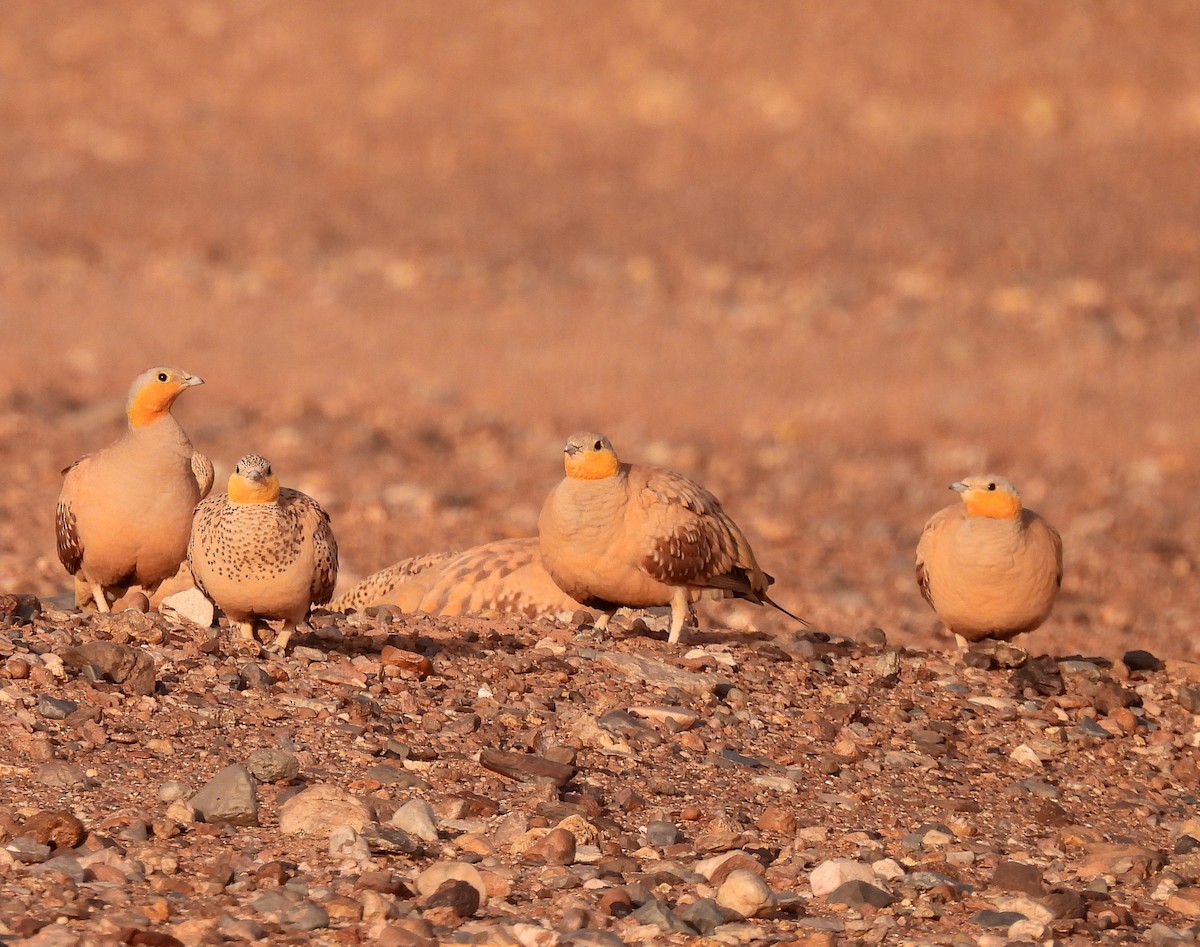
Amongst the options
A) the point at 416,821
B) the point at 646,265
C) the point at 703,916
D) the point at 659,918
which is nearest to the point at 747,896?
the point at 703,916

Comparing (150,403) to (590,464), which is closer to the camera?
(150,403)

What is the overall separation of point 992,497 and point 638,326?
13.7 metres

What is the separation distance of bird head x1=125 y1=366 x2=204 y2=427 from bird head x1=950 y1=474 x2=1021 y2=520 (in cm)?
329

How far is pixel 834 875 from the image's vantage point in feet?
18.7

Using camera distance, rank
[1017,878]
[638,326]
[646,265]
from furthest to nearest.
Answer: [646,265] → [638,326] → [1017,878]

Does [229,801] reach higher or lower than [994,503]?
lower

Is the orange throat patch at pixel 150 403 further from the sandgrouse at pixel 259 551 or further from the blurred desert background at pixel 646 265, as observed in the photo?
the blurred desert background at pixel 646 265

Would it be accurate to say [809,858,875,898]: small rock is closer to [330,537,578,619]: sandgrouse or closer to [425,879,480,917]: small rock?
[425,879,480,917]: small rock

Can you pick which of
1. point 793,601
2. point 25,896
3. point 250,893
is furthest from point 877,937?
point 793,601

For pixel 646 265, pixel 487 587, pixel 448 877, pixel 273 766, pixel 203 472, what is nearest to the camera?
pixel 448 877

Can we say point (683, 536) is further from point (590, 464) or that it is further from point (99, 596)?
point (99, 596)

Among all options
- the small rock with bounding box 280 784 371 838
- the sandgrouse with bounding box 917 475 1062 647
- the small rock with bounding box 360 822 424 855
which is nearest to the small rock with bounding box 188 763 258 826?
the small rock with bounding box 280 784 371 838

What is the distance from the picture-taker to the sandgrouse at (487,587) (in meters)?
8.99

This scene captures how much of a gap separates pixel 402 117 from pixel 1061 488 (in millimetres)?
16322
